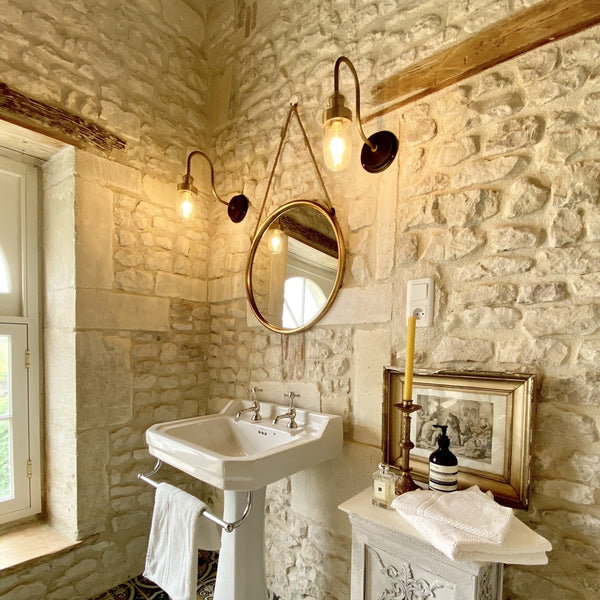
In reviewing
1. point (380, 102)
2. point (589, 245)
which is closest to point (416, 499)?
point (589, 245)

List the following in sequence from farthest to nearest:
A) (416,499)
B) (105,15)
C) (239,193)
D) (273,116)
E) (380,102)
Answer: (239,193)
(273,116)
(105,15)
(380,102)
(416,499)

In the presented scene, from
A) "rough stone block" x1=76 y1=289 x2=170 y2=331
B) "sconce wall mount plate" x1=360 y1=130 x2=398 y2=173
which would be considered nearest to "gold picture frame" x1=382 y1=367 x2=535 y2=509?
"sconce wall mount plate" x1=360 y1=130 x2=398 y2=173

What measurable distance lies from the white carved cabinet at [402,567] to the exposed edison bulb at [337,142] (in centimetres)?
125

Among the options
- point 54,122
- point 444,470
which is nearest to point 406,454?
point 444,470

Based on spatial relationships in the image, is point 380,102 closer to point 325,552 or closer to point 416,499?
point 416,499

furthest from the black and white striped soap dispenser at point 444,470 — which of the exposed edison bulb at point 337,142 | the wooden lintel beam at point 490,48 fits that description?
the wooden lintel beam at point 490,48

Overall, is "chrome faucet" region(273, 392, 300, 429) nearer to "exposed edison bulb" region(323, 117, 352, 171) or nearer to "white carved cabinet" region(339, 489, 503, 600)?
"white carved cabinet" region(339, 489, 503, 600)

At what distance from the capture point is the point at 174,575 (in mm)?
1376

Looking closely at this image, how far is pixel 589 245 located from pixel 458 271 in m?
0.37

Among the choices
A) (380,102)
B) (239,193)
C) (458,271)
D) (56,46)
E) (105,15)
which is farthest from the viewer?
(239,193)

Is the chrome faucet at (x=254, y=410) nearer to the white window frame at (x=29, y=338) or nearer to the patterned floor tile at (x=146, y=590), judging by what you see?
the patterned floor tile at (x=146, y=590)

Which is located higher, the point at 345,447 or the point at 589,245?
the point at 589,245

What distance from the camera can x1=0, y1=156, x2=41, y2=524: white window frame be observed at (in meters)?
1.80

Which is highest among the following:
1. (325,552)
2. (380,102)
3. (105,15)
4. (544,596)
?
(105,15)
